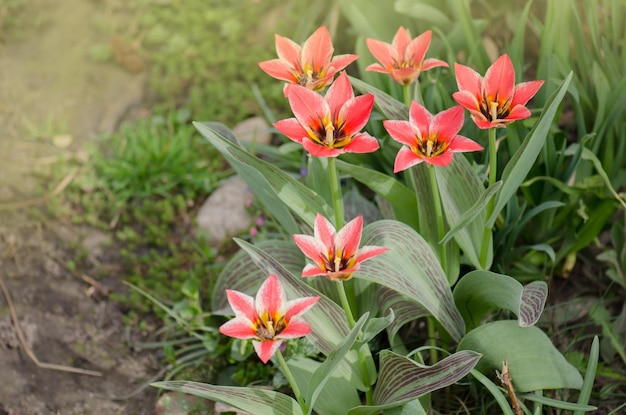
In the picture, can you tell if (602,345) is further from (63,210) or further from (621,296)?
(63,210)

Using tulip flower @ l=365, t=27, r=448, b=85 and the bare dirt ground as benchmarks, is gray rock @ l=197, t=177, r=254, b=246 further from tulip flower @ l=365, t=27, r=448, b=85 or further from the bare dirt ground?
tulip flower @ l=365, t=27, r=448, b=85

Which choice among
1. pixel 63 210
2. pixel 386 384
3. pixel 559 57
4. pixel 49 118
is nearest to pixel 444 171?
pixel 386 384

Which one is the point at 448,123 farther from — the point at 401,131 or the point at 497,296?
the point at 497,296

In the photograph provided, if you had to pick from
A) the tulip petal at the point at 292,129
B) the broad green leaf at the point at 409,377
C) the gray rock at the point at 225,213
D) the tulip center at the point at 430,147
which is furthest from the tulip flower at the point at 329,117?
the gray rock at the point at 225,213

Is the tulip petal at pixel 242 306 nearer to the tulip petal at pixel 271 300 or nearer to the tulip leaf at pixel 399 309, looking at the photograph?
the tulip petal at pixel 271 300

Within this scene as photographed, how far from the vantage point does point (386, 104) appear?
170 cm

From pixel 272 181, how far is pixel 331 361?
0.47 meters

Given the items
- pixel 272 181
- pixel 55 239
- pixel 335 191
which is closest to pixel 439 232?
pixel 335 191

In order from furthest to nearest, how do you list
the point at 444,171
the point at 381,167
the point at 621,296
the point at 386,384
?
1. the point at 381,167
2. the point at 621,296
3. the point at 444,171
4. the point at 386,384

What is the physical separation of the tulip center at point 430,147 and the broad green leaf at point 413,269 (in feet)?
0.91

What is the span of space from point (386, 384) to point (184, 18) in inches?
96.0

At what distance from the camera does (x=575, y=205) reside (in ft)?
6.80

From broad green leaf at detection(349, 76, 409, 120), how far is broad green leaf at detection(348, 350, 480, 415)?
1.82 ft

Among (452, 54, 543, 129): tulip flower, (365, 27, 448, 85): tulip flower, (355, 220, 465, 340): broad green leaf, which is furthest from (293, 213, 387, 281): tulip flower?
(365, 27, 448, 85): tulip flower
